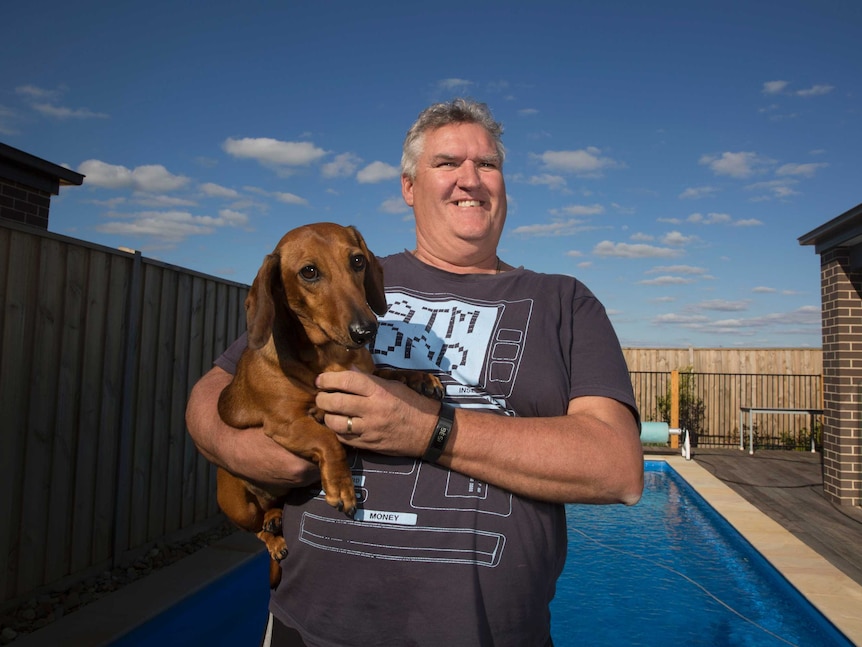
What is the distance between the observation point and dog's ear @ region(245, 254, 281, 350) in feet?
5.65

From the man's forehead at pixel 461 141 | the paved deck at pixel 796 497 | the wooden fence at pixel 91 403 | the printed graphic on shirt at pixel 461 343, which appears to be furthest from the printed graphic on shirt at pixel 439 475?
the paved deck at pixel 796 497

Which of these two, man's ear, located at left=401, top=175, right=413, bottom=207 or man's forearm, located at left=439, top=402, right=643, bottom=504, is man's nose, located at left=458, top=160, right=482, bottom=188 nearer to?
man's ear, located at left=401, top=175, right=413, bottom=207

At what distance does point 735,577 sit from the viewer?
6336 millimetres

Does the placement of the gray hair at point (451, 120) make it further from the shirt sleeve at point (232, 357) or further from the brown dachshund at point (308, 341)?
the shirt sleeve at point (232, 357)

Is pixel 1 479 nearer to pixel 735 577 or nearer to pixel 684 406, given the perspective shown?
pixel 735 577

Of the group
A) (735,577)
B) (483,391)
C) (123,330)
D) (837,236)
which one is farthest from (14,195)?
(837,236)

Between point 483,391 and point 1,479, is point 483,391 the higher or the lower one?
the higher one

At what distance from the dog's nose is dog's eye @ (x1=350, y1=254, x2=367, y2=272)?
0.29m

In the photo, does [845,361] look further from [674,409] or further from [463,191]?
[463,191]

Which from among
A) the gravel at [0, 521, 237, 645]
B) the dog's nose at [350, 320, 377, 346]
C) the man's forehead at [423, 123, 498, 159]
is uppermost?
the man's forehead at [423, 123, 498, 159]

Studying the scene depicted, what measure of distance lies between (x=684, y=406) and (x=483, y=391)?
46.6 ft

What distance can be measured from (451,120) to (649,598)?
5672 mm

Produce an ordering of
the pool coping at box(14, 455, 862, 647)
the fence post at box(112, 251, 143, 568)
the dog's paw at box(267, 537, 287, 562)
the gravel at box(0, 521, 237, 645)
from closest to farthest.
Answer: the dog's paw at box(267, 537, 287, 562), the pool coping at box(14, 455, 862, 647), the gravel at box(0, 521, 237, 645), the fence post at box(112, 251, 143, 568)

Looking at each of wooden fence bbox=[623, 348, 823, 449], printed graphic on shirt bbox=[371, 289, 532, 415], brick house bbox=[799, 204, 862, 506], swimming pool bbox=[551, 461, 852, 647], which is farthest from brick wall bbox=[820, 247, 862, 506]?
printed graphic on shirt bbox=[371, 289, 532, 415]
